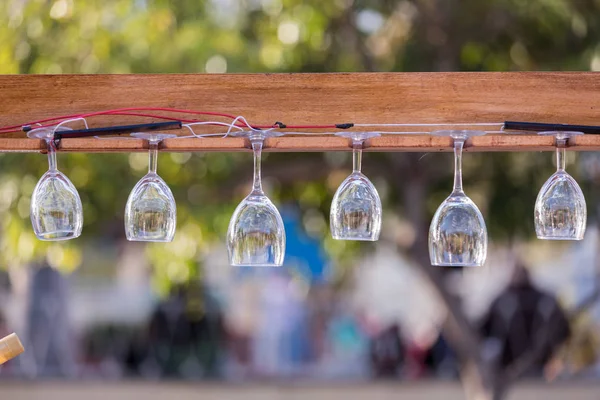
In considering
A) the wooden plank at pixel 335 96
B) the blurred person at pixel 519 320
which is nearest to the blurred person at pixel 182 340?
the blurred person at pixel 519 320

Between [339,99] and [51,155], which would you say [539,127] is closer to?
[339,99]

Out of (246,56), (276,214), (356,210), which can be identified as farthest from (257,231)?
(246,56)

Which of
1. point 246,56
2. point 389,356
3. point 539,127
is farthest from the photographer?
point 389,356

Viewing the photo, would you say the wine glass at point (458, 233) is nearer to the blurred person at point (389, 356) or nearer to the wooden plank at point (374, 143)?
the wooden plank at point (374, 143)

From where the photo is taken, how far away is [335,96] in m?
2.12

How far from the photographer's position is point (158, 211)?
6.76 ft

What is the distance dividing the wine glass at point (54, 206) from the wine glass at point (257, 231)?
0.35 meters

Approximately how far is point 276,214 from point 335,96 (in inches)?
11.9

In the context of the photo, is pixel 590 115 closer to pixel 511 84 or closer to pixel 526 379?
pixel 511 84

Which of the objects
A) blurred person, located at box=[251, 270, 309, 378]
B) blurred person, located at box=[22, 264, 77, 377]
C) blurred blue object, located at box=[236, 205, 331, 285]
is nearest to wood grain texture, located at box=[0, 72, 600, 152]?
blurred blue object, located at box=[236, 205, 331, 285]

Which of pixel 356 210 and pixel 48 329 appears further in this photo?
pixel 48 329

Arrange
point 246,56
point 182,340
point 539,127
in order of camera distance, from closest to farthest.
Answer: point 539,127 → point 246,56 → point 182,340

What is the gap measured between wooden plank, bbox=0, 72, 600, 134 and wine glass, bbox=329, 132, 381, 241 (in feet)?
0.38

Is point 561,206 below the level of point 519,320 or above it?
above
